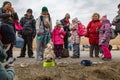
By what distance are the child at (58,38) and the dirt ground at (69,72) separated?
264 cm

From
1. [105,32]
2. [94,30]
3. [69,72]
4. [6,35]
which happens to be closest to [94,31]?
[94,30]

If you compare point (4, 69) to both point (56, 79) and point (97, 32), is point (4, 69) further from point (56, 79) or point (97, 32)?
point (97, 32)

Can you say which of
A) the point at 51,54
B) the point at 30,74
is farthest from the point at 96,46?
the point at 30,74

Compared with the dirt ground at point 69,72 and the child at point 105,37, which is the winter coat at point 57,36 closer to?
the child at point 105,37

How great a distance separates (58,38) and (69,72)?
11.9 feet

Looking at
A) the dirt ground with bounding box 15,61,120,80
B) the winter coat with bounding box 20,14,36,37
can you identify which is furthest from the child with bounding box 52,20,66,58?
the dirt ground with bounding box 15,61,120,80

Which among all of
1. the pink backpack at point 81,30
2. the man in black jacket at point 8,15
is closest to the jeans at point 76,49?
the pink backpack at point 81,30

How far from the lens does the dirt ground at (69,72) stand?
8758 millimetres

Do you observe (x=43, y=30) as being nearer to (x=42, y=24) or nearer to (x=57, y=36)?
(x=42, y=24)

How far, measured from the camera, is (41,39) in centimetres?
1216

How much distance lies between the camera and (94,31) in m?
12.8

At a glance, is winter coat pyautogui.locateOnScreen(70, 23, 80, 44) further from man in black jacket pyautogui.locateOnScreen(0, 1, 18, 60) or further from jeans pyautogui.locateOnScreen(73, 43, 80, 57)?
man in black jacket pyautogui.locateOnScreen(0, 1, 18, 60)

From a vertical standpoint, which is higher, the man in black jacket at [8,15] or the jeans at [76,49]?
the man in black jacket at [8,15]

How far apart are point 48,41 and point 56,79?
3.77 m
